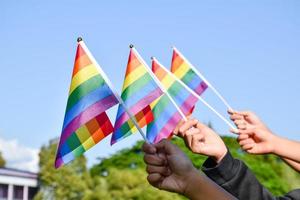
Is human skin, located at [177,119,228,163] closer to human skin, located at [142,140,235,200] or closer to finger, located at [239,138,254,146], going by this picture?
finger, located at [239,138,254,146]

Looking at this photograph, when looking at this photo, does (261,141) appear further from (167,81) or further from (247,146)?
(167,81)

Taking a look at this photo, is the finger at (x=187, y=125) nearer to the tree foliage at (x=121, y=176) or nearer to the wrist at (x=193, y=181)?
the wrist at (x=193, y=181)

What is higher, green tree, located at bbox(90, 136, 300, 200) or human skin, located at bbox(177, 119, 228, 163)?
green tree, located at bbox(90, 136, 300, 200)

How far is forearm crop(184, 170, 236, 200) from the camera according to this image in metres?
2.08

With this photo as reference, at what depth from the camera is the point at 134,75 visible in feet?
18.8

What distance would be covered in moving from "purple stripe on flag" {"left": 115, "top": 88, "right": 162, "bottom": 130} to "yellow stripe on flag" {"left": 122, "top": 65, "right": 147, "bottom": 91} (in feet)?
1.02

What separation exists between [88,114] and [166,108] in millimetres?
4034

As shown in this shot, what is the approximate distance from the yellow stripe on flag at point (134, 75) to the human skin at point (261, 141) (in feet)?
7.04

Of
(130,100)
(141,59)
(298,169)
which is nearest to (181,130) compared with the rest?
(298,169)

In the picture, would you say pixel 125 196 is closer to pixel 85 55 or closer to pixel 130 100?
pixel 130 100

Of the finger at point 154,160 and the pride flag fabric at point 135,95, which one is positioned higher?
the pride flag fabric at point 135,95

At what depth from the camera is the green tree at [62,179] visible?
101ft

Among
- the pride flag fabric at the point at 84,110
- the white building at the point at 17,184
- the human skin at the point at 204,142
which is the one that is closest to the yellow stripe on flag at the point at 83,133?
the pride flag fabric at the point at 84,110

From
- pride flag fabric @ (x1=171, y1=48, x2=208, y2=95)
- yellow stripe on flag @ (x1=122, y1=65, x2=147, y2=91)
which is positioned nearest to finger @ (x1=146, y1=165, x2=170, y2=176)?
yellow stripe on flag @ (x1=122, y1=65, x2=147, y2=91)
